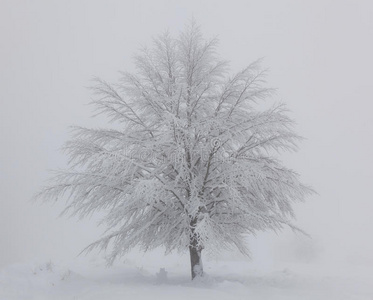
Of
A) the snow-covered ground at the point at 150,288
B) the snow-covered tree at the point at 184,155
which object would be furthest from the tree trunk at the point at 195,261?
the snow-covered ground at the point at 150,288

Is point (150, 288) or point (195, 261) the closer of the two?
point (150, 288)

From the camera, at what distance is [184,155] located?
992 cm

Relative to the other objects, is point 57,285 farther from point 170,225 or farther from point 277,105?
point 277,105

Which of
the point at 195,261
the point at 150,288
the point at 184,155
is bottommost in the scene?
the point at 150,288

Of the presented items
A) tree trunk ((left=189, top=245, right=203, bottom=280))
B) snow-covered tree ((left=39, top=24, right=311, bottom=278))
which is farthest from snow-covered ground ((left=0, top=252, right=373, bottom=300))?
snow-covered tree ((left=39, top=24, right=311, bottom=278))

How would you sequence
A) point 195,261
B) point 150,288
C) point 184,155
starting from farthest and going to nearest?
1. point 195,261
2. point 184,155
3. point 150,288

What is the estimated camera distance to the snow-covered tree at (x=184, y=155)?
9.91 m

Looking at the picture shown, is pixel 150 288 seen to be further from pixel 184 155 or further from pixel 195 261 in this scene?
pixel 184 155

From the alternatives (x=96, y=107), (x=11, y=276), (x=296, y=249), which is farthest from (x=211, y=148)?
(x=296, y=249)

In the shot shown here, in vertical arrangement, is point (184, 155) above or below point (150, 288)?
above

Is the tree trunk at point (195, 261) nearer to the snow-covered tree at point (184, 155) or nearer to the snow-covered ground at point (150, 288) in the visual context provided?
the snow-covered tree at point (184, 155)

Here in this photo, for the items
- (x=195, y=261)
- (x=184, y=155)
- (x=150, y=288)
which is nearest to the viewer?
(x=150, y=288)

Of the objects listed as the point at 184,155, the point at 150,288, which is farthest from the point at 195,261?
the point at 184,155

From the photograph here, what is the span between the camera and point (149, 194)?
27.5 feet
